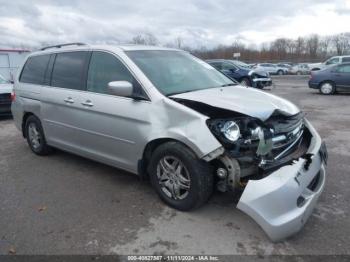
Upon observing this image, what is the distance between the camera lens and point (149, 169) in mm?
3742

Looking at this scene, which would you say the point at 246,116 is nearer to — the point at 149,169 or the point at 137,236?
the point at 149,169

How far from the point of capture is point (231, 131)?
316 cm

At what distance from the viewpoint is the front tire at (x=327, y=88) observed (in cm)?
1524

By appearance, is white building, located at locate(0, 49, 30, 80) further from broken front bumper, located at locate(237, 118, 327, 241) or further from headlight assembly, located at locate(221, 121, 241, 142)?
broken front bumper, located at locate(237, 118, 327, 241)

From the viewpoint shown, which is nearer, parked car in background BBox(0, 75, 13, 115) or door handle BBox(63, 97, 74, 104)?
door handle BBox(63, 97, 74, 104)

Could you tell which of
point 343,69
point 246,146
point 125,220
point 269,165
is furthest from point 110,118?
point 343,69

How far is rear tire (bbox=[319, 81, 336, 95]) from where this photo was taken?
15.2m

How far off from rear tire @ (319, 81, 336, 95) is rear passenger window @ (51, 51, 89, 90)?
1361 centimetres

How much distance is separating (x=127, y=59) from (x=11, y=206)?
2240 mm

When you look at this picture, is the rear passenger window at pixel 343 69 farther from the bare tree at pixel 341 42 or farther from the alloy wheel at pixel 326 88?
the bare tree at pixel 341 42

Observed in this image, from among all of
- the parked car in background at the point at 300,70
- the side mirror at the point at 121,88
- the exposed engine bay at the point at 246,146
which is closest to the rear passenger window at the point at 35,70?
the side mirror at the point at 121,88

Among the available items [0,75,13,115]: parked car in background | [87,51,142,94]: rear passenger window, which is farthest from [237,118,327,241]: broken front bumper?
[0,75,13,115]: parked car in background

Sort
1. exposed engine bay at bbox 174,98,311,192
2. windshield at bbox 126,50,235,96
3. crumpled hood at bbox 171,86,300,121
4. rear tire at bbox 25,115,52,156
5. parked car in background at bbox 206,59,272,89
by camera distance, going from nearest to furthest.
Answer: exposed engine bay at bbox 174,98,311,192 < crumpled hood at bbox 171,86,300,121 < windshield at bbox 126,50,235,96 < rear tire at bbox 25,115,52,156 < parked car in background at bbox 206,59,272,89

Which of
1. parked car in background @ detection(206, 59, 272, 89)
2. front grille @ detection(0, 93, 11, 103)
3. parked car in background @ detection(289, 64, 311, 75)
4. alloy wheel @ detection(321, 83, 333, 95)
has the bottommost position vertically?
parked car in background @ detection(289, 64, 311, 75)
